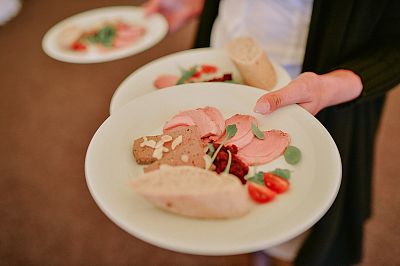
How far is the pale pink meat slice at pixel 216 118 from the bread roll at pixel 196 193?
0.15 m

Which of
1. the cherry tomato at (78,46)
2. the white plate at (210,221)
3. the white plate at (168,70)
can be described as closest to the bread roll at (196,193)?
the white plate at (210,221)

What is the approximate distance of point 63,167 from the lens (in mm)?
2070

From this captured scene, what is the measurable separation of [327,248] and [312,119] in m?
0.58

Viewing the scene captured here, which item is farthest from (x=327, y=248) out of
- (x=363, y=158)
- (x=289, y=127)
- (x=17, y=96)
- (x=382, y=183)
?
(x=17, y=96)

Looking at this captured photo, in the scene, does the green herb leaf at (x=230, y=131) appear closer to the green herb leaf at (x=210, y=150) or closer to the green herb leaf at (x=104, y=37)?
the green herb leaf at (x=210, y=150)

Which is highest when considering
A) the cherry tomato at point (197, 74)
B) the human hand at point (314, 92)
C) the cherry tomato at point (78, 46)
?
the human hand at point (314, 92)

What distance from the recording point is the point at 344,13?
912mm

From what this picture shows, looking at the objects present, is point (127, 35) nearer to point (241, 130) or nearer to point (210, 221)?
point (241, 130)

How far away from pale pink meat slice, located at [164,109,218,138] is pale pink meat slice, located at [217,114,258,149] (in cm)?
3

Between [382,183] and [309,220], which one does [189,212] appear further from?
[382,183]

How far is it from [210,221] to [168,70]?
53 centimetres

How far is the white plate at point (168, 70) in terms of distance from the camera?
3.17ft

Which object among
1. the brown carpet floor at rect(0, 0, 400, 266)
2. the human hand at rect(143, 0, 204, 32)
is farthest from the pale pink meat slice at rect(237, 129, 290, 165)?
the human hand at rect(143, 0, 204, 32)

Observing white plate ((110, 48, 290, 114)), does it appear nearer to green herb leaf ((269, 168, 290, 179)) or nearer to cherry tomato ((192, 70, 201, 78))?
cherry tomato ((192, 70, 201, 78))
